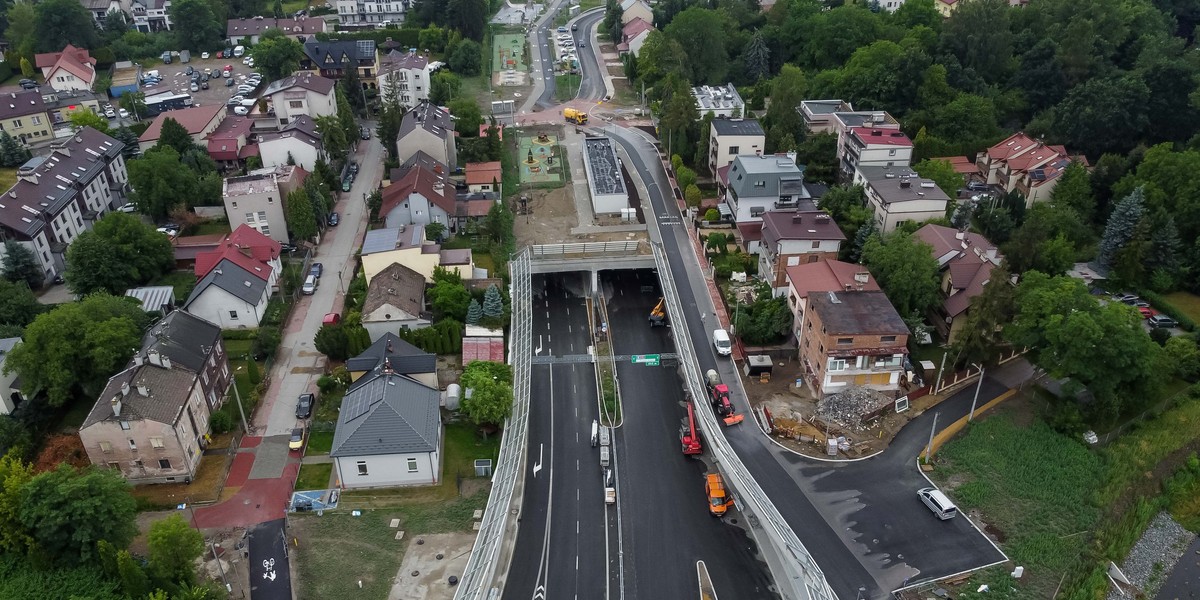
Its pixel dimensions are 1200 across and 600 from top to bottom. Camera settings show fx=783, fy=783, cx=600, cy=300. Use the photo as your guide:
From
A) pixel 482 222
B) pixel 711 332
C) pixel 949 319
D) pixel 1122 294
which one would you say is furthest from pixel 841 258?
pixel 482 222

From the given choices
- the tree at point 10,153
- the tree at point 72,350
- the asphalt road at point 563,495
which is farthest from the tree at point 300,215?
the tree at point 10,153

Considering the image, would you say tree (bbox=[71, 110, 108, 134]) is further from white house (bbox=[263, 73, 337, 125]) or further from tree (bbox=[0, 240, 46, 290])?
tree (bbox=[0, 240, 46, 290])

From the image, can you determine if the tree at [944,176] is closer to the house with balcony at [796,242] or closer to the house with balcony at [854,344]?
the house with balcony at [796,242]

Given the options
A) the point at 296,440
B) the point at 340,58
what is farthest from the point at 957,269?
the point at 340,58

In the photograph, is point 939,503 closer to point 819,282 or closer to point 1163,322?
point 819,282

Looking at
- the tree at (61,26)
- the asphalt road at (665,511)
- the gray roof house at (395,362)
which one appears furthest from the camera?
the tree at (61,26)

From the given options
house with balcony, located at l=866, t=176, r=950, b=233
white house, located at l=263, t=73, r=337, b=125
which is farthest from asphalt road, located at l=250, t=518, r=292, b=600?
white house, located at l=263, t=73, r=337, b=125

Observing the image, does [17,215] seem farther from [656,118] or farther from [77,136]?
[656,118]
